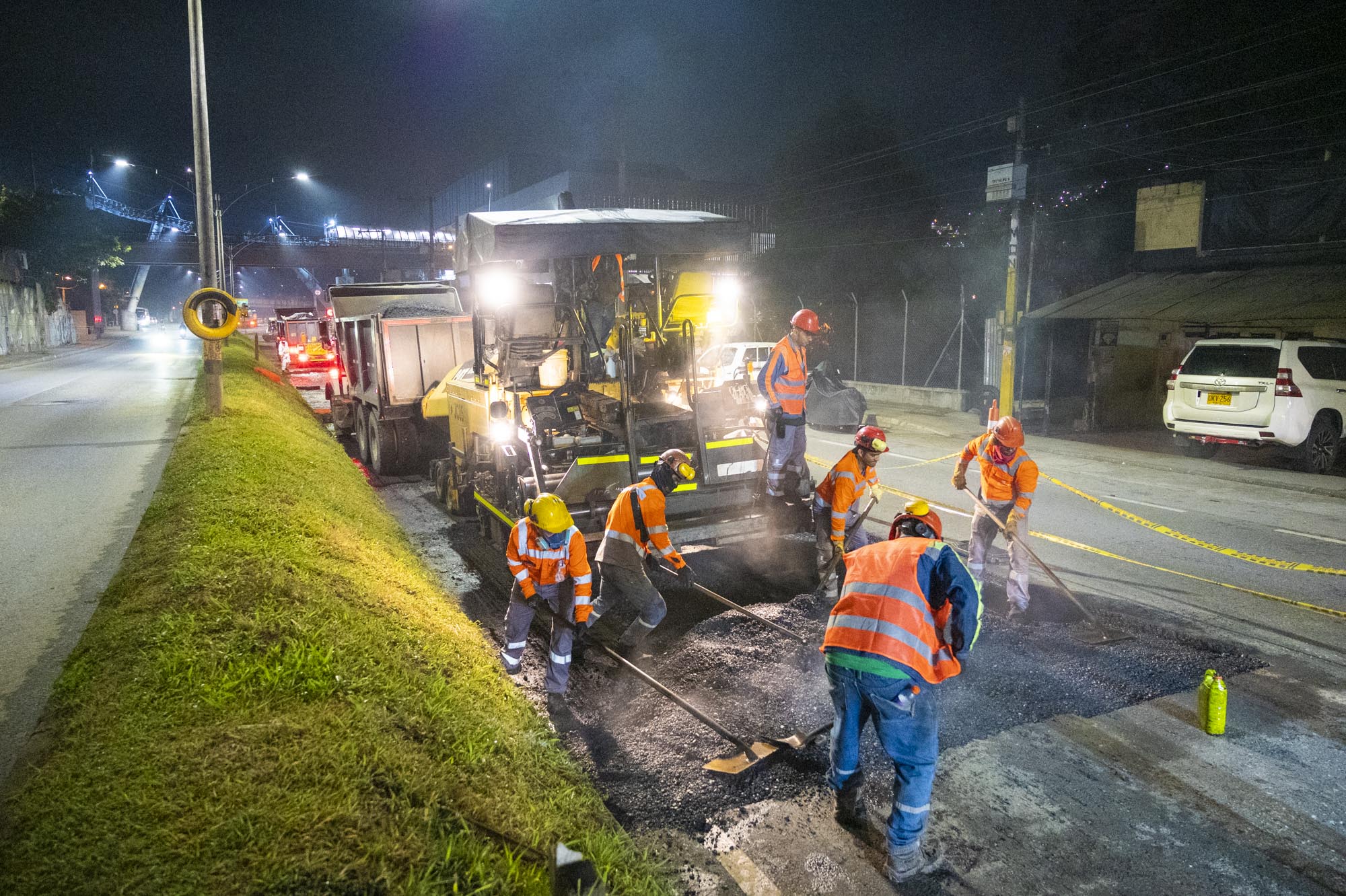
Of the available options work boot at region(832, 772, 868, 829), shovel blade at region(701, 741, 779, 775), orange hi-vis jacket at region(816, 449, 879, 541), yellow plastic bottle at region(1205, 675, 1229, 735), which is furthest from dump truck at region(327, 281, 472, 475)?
yellow plastic bottle at region(1205, 675, 1229, 735)

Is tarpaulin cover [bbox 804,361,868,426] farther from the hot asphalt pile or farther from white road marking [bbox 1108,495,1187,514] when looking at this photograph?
the hot asphalt pile

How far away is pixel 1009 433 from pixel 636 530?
3.02 meters

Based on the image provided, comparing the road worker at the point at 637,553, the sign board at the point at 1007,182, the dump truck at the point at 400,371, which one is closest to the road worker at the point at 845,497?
the road worker at the point at 637,553

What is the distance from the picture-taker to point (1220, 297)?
14.9m

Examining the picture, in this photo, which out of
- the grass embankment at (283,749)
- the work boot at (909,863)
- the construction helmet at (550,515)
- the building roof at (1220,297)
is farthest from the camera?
the building roof at (1220,297)

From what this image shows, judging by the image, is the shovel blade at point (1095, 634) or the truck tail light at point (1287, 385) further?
the truck tail light at point (1287, 385)

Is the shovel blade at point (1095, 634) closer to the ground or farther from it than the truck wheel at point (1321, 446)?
closer to the ground

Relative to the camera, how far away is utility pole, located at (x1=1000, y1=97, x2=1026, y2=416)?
16156mm

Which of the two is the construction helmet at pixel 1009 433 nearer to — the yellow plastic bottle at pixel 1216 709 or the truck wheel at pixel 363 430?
the yellow plastic bottle at pixel 1216 709

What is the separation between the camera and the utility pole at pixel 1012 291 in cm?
1616

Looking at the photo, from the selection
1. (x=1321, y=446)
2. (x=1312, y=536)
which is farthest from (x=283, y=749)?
(x=1321, y=446)

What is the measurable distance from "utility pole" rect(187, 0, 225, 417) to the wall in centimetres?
3119

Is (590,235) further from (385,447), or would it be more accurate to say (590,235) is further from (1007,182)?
(1007,182)

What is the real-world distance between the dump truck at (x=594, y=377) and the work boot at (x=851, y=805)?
3.70 meters
